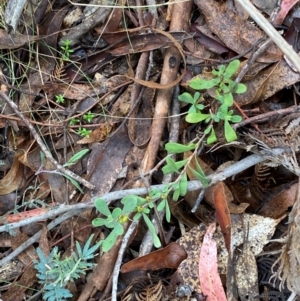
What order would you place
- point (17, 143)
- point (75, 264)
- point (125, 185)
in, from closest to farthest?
point (75, 264)
point (125, 185)
point (17, 143)

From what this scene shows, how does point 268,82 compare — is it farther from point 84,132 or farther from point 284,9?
point 84,132

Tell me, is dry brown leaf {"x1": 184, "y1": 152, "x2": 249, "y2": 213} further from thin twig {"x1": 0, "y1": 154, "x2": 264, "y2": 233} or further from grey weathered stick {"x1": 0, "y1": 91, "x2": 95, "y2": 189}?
grey weathered stick {"x1": 0, "y1": 91, "x2": 95, "y2": 189}

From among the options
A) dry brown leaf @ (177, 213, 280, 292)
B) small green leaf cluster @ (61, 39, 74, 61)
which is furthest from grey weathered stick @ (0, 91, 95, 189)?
dry brown leaf @ (177, 213, 280, 292)

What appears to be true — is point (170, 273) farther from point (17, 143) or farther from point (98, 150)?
point (17, 143)

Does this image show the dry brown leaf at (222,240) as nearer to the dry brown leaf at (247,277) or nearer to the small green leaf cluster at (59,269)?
the dry brown leaf at (247,277)

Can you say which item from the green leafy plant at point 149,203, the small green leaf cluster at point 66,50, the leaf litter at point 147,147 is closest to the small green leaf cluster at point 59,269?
the leaf litter at point 147,147

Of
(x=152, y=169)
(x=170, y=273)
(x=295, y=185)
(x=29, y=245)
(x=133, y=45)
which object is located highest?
(x=133, y=45)

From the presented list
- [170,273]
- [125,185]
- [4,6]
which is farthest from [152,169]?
[4,6]

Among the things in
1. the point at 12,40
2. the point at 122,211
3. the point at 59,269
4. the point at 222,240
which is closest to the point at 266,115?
the point at 222,240
